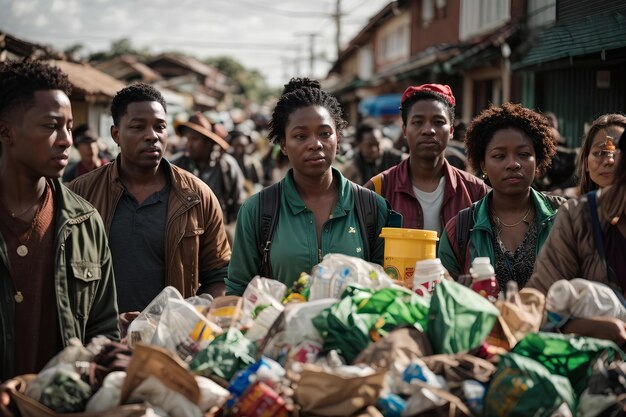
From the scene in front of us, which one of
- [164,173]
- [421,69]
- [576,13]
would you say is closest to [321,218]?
[164,173]

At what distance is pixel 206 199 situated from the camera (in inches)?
203

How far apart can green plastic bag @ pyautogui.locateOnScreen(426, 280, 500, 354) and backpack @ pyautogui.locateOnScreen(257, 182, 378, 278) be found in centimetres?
151

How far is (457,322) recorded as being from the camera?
2957 mm

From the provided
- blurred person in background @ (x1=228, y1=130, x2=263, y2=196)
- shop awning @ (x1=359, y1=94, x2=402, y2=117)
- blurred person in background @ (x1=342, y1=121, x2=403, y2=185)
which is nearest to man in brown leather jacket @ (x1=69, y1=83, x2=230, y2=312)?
blurred person in background @ (x1=342, y1=121, x2=403, y2=185)

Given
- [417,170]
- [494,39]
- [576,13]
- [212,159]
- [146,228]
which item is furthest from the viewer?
[494,39]

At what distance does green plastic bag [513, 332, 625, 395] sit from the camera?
2893 mm

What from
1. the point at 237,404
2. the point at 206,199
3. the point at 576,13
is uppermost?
the point at 576,13

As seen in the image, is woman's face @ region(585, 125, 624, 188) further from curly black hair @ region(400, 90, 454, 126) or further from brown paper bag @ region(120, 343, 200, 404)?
brown paper bag @ region(120, 343, 200, 404)

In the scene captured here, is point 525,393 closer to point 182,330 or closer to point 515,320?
point 515,320

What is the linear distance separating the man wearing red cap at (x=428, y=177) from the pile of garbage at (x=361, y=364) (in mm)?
2250

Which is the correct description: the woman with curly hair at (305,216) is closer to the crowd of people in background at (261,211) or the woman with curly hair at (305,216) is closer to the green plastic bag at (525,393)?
the crowd of people in background at (261,211)

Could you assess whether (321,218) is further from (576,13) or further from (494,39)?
(494,39)

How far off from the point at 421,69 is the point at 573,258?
64.0ft

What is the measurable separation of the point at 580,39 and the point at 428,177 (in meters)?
5.45
